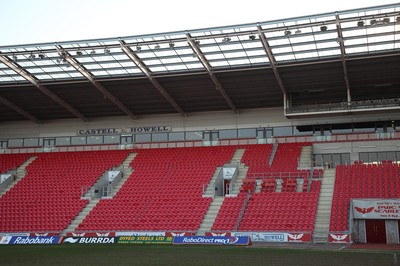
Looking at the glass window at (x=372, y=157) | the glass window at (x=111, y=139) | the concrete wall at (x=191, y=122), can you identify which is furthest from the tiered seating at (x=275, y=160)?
the glass window at (x=111, y=139)

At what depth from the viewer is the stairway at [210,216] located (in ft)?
89.7

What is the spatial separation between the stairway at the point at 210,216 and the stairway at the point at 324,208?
21.1ft

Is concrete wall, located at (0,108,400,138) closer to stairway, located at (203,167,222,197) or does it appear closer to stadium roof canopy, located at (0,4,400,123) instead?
stadium roof canopy, located at (0,4,400,123)

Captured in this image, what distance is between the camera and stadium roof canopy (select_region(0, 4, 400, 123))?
2838 centimetres

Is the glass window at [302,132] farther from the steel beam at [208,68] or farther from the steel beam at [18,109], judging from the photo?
the steel beam at [18,109]

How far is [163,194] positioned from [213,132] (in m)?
10.9

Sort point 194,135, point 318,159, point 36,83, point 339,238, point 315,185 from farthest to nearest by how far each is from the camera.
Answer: point 194,135
point 318,159
point 36,83
point 315,185
point 339,238

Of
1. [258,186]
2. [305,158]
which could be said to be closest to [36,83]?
[258,186]

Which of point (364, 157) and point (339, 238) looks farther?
point (364, 157)

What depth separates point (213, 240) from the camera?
2456 cm

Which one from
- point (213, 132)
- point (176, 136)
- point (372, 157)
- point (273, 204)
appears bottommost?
point (273, 204)

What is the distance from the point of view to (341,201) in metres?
27.7

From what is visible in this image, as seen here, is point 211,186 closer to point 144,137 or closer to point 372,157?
point 144,137

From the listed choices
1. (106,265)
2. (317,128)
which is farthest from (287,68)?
(106,265)
